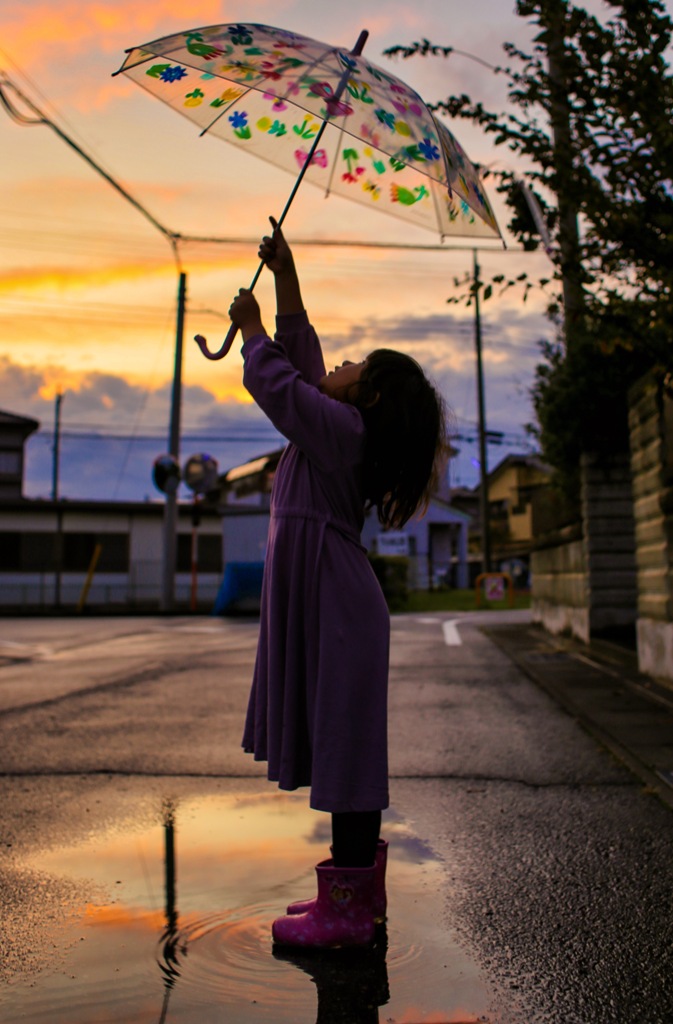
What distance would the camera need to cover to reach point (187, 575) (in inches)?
1398

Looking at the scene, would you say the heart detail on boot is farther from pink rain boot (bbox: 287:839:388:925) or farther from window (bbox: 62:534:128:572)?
window (bbox: 62:534:128:572)

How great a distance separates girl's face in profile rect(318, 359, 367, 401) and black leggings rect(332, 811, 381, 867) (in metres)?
1.11

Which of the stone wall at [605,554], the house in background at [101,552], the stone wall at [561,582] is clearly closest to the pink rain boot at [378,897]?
the stone wall at [605,554]

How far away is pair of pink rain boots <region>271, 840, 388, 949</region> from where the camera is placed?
2.44m

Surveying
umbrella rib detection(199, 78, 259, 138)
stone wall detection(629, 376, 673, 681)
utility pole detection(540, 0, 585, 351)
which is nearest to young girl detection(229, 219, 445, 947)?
umbrella rib detection(199, 78, 259, 138)

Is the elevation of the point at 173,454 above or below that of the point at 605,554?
above

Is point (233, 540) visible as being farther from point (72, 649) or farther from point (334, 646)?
point (334, 646)

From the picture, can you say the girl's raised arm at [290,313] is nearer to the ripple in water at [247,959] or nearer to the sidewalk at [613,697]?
the ripple in water at [247,959]

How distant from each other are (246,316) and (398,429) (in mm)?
510

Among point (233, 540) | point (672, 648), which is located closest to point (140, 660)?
point (672, 648)

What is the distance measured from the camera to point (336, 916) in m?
2.45

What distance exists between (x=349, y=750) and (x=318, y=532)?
575 millimetres

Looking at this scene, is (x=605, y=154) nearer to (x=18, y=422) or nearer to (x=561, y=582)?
(x=561, y=582)

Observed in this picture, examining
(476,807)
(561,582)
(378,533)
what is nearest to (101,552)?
(378,533)
